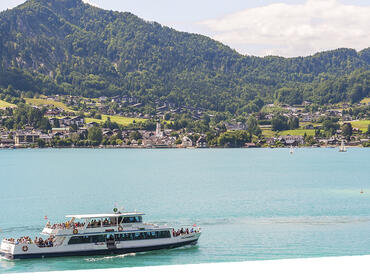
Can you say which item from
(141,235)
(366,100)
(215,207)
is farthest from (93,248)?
(366,100)

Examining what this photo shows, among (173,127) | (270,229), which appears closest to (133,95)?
(173,127)

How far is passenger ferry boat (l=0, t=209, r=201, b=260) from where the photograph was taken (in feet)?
68.0

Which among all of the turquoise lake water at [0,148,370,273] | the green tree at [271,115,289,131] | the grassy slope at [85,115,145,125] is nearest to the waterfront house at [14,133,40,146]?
the grassy slope at [85,115,145,125]

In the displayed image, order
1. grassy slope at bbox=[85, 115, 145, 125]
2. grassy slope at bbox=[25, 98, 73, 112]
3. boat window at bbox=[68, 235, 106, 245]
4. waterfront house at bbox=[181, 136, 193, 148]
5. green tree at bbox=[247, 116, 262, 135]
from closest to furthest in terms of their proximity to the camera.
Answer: boat window at bbox=[68, 235, 106, 245]
waterfront house at bbox=[181, 136, 193, 148]
green tree at bbox=[247, 116, 262, 135]
grassy slope at bbox=[85, 115, 145, 125]
grassy slope at bbox=[25, 98, 73, 112]

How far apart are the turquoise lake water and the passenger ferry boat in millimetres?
280

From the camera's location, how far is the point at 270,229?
2642 cm

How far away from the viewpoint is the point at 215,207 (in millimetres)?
33438

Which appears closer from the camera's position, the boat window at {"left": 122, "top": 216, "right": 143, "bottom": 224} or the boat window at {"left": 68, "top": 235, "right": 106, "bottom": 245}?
the boat window at {"left": 68, "top": 235, "right": 106, "bottom": 245}

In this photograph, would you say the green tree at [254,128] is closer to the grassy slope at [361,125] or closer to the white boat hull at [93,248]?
the grassy slope at [361,125]

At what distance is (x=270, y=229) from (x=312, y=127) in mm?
109932

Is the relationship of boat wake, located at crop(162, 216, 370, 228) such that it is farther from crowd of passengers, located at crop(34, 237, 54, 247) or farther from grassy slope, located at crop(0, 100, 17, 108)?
grassy slope, located at crop(0, 100, 17, 108)

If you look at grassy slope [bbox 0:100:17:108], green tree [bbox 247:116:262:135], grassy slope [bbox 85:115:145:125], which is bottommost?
green tree [bbox 247:116:262:135]

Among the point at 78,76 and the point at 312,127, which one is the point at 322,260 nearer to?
the point at 312,127

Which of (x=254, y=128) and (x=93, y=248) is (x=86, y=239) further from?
(x=254, y=128)
